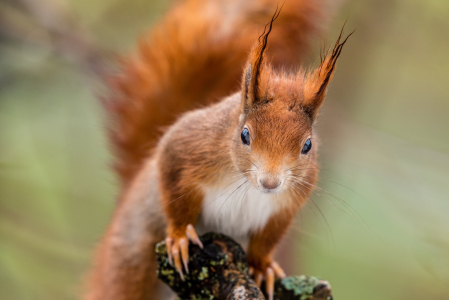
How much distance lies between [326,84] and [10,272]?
149cm

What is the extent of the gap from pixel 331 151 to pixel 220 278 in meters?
1.15

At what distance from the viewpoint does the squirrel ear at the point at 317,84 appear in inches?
46.7

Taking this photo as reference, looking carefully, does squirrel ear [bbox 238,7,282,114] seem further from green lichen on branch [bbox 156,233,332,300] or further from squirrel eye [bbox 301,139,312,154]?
green lichen on branch [bbox 156,233,332,300]

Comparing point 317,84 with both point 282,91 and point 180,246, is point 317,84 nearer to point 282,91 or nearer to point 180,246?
point 282,91

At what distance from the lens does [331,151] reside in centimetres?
232

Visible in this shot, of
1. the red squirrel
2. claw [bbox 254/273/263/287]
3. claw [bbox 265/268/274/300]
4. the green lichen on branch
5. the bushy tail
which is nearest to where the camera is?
the red squirrel

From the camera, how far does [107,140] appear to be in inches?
99.3

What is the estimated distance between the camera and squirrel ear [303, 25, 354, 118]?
119cm

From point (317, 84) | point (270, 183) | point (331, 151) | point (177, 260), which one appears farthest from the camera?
point (331, 151)

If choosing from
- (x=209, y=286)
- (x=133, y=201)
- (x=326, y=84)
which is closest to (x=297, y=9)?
(x=326, y=84)

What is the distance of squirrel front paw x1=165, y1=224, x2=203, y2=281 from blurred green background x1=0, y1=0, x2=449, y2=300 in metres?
0.45

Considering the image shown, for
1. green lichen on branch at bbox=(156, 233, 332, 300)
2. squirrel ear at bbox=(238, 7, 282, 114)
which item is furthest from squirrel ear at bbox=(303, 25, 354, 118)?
green lichen on branch at bbox=(156, 233, 332, 300)

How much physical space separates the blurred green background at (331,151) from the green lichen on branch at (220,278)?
304 millimetres

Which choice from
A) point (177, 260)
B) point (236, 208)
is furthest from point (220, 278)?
point (236, 208)
